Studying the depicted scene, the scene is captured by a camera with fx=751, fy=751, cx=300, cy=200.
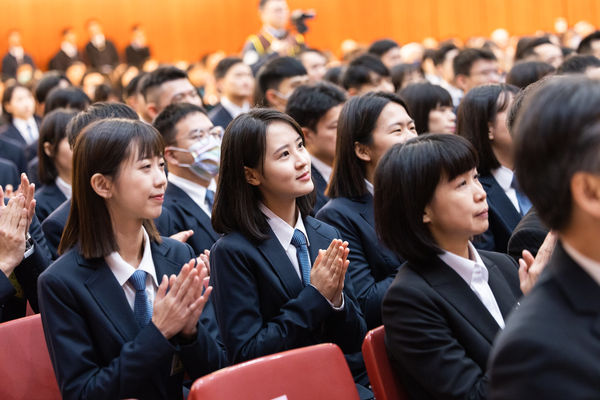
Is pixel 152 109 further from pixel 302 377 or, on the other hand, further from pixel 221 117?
pixel 302 377

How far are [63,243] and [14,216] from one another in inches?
23.3

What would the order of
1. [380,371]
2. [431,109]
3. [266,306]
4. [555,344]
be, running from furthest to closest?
→ [431,109] < [266,306] < [380,371] < [555,344]

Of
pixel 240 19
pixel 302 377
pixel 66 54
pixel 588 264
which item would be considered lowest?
pixel 240 19

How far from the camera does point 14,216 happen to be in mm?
2855

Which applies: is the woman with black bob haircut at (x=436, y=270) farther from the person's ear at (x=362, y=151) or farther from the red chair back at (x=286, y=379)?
the person's ear at (x=362, y=151)

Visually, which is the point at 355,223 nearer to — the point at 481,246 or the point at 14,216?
the point at 481,246

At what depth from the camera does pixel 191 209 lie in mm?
3438

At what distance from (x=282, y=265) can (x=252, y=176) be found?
1.12 feet

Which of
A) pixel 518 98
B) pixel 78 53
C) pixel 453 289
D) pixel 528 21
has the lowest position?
pixel 528 21

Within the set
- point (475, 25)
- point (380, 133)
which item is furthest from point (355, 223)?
point (475, 25)

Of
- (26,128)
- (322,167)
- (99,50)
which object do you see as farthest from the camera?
(99,50)

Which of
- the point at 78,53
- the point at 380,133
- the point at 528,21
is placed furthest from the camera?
the point at 528,21

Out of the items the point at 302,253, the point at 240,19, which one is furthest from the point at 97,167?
the point at 240,19

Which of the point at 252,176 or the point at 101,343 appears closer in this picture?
the point at 101,343
